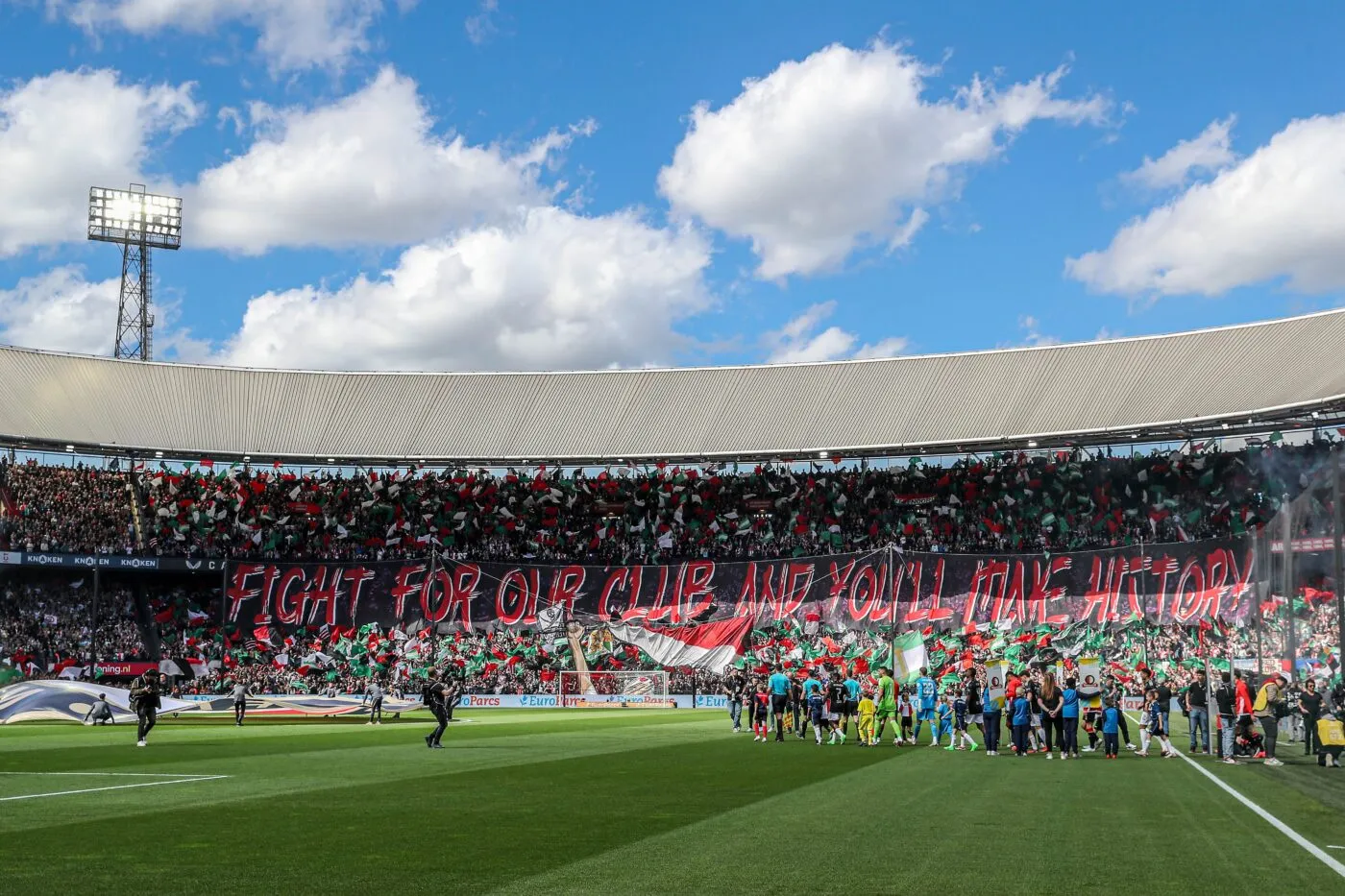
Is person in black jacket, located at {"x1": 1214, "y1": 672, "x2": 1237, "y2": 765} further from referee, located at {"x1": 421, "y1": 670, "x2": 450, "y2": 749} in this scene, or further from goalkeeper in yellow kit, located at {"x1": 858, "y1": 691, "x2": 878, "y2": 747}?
referee, located at {"x1": 421, "y1": 670, "x2": 450, "y2": 749}

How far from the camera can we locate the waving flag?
54.9 metres

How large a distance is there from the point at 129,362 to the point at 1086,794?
61.6 m

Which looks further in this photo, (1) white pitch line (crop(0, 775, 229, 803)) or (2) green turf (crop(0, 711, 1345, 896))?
(1) white pitch line (crop(0, 775, 229, 803))

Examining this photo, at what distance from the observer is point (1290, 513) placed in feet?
99.5

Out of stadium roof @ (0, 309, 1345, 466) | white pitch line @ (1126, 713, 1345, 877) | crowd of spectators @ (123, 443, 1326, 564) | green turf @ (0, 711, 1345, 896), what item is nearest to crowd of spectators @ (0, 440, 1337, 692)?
crowd of spectators @ (123, 443, 1326, 564)

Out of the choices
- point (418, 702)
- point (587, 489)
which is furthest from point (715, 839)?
point (587, 489)

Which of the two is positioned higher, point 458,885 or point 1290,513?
point 1290,513

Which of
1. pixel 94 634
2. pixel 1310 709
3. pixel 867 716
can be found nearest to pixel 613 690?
pixel 94 634

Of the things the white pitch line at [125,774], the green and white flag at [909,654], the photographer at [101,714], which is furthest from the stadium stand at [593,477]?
the white pitch line at [125,774]

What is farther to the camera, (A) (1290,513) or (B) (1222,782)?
(A) (1290,513)

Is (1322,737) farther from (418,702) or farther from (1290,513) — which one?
(418,702)

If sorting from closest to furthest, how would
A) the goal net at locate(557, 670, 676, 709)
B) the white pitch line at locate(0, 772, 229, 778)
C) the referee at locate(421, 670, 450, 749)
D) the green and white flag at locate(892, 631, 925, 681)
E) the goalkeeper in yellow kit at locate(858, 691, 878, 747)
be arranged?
the white pitch line at locate(0, 772, 229, 778) < the referee at locate(421, 670, 450, 749) < the goalkeeper in yellow kit at locate(858, 691, 878, 747) < the green and white flag at locate(892, 631, 925, 681) < the goal net at locate(557, 670, 676, 709)

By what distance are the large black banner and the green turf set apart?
26870 millimetres

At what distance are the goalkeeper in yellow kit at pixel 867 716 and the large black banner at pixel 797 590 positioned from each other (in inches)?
761
